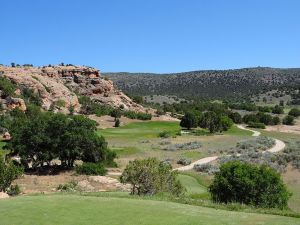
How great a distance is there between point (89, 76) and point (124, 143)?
204 feet

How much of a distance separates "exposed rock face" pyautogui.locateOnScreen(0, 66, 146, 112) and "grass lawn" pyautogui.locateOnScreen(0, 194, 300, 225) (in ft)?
283

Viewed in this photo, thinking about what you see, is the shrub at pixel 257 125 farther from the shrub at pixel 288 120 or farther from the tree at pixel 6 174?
the tree at pixel 6 174

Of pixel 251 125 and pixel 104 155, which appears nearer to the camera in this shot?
pixel 104 155

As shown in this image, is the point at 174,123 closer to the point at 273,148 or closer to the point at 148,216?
the point at 273,148

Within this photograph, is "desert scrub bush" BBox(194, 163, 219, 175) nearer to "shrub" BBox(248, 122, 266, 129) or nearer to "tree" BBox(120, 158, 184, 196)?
"tree" BBox(120, 158, 184, 196)

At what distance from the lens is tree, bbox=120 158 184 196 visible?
2717 cm

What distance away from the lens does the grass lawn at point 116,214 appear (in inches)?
634

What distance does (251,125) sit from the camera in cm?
11381

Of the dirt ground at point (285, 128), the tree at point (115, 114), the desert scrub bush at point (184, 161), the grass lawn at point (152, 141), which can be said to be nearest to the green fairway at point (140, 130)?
the grass lawn at point (152, 141)

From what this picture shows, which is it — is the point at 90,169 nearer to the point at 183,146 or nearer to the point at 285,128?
the point at 183,146

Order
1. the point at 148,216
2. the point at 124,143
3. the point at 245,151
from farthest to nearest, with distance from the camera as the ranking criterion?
1. the point at 124,143
2. the point at 245,151
3. the point at 148,216

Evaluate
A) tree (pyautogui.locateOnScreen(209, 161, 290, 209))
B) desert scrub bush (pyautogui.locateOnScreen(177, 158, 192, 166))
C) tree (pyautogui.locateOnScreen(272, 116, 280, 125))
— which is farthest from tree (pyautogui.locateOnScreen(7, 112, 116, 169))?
tree (pyautogui.locateOnScreen(272, 116, 280, 125))

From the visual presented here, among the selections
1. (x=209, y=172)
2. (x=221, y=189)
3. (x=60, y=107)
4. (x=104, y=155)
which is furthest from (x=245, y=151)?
(x=60, y=107)

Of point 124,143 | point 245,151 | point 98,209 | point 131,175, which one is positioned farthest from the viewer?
point 124,143
